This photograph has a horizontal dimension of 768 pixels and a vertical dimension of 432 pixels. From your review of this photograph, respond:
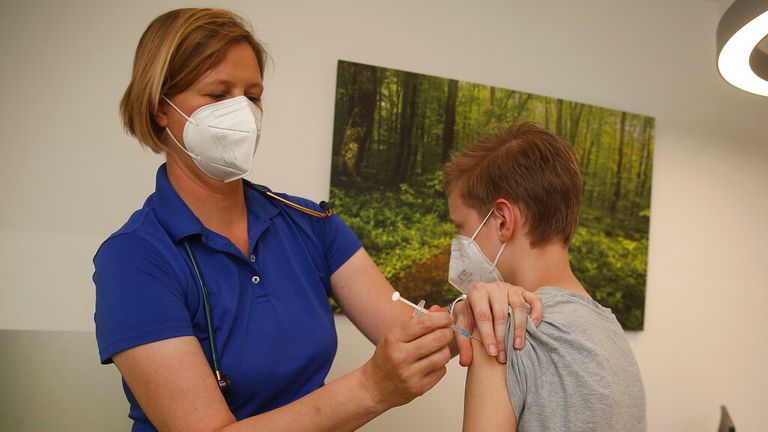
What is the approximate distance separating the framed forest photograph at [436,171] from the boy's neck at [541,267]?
986mm

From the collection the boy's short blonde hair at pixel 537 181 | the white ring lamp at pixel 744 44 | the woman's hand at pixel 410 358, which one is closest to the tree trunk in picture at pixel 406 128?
the boy's short blonde hair at pixel 537 181

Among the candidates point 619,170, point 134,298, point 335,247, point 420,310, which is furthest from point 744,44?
point 619,170

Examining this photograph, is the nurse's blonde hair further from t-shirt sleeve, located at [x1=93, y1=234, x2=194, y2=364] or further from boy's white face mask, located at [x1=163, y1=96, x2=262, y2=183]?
t-shirt sleeve, located at [x1=93, y1=234, x2=194, y2=364]

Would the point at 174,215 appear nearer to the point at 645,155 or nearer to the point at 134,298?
the point at 134,298

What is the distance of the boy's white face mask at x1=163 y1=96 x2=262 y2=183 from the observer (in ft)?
3.97

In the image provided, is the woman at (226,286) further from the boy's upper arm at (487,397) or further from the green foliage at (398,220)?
the green foliage at (398,220)

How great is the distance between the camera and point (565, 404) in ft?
3.28

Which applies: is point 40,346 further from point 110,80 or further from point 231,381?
point 231,381

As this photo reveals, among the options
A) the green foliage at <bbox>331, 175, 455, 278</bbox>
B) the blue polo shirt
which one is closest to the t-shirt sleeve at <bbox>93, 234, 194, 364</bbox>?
the blue polo shirt

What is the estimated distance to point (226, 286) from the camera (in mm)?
1154

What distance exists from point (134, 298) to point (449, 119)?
166 cm

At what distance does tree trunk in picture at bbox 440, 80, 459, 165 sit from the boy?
952mm

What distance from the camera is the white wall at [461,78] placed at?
1895 mm

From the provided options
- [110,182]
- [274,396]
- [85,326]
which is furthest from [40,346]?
[274,396]
